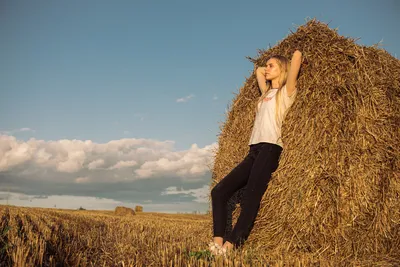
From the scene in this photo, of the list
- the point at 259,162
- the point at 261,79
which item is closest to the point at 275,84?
the point at 261,79

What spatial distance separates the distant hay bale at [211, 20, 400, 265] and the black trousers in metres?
0.21

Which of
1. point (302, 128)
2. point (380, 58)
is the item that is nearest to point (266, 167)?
point (302, 128)

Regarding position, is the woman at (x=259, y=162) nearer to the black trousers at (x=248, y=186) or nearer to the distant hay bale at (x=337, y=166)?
the black trousers at (x=248, y=186)

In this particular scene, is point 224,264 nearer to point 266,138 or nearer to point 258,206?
point 258,206

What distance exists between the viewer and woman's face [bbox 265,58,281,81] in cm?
500

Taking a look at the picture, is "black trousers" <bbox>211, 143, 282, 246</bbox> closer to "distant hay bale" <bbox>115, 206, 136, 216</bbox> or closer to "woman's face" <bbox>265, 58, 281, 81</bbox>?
"woman's face" <bbox>265, 58, 281, 81</bbox>

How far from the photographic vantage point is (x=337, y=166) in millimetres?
4574

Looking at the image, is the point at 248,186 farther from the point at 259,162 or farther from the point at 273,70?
the point at 273,70

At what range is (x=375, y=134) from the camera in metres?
4.78

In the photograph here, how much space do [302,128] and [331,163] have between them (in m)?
0.56

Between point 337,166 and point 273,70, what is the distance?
4.91 feet

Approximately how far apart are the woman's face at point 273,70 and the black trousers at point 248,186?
0.99 metres

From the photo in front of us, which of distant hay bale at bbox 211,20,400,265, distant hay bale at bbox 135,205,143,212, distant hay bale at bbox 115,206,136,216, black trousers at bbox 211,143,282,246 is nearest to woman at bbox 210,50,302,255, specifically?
black trousers at bbox 211,143,282,246

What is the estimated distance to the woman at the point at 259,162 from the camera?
14.8ft
